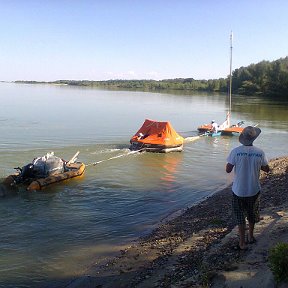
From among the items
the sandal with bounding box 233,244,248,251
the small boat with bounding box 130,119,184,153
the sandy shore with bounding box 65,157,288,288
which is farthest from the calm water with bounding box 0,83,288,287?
the sandal with bounding box 233,244,248,251

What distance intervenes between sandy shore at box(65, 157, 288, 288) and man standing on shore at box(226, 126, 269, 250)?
23.8 inches

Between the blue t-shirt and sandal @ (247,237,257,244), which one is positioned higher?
the blue t-shirt

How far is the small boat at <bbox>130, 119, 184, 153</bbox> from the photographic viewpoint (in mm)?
24141

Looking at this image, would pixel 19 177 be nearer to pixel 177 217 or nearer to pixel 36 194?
pixel 36 194

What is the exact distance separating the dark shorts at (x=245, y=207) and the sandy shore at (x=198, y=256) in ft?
1.67

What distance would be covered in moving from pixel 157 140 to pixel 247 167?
59.0 ft

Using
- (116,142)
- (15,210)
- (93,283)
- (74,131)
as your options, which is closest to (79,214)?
(15,210)

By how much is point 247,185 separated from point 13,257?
18.6ft

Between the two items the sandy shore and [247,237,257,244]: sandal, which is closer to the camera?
the sandy shore

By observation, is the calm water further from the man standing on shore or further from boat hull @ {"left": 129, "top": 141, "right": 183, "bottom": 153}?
the man standing on shore

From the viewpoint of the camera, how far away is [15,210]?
12.6 meters

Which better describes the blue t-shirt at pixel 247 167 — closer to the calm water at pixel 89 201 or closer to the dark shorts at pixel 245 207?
the dark shorts at pixel 245 207

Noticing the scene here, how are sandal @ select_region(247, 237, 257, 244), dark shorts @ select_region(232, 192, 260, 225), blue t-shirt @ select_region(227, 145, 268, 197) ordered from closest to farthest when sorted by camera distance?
1. blue t-shirt @ select_region(227, 145, 268, 197)
2. dark shorts @ select_region(232, 192, 260, 225)
3. sandal @ select_region(247, 237, 257, 244)

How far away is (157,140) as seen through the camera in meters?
24.6
